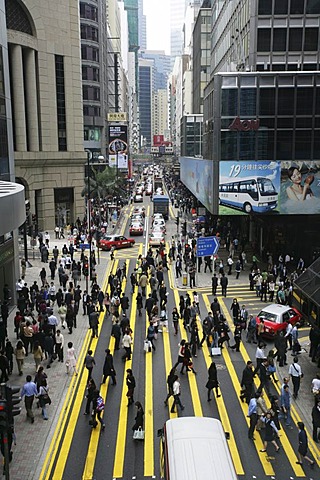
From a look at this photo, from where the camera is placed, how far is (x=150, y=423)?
610 inches

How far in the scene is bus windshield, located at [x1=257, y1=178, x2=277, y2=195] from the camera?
36.9 metres

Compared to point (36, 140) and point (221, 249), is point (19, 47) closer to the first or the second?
point (36, 140)

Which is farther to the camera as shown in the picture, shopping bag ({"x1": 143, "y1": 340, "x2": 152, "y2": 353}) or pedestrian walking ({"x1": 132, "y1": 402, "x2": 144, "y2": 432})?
shopping bag ({"x1": 143, "y1": 340, "x2": 152, "y2": 353})

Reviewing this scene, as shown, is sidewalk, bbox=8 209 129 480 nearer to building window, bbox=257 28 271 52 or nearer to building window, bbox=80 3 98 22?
building window, bbox=257 28 271 52

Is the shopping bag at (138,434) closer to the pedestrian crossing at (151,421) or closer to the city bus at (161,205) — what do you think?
the pedestrian crossing at (151,421)

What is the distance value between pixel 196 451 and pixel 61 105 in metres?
50.8

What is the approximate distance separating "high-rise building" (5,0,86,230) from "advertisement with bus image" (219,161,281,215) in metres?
22.4

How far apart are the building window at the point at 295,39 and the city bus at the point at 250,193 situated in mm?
12548

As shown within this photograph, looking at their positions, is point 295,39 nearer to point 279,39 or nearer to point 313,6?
point 279,39

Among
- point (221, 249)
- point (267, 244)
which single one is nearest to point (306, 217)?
point (267, 244)

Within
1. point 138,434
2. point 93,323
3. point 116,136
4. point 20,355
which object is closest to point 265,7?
point 93,323

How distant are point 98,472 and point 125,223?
160 feet

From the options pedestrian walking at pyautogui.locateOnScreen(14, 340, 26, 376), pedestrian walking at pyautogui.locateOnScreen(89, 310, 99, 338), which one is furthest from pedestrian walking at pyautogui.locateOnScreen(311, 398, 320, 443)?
pedestrian walking at pyautogui.locateOnScreen(89, 310, 99, 338)

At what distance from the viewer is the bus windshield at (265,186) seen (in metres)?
36.9
